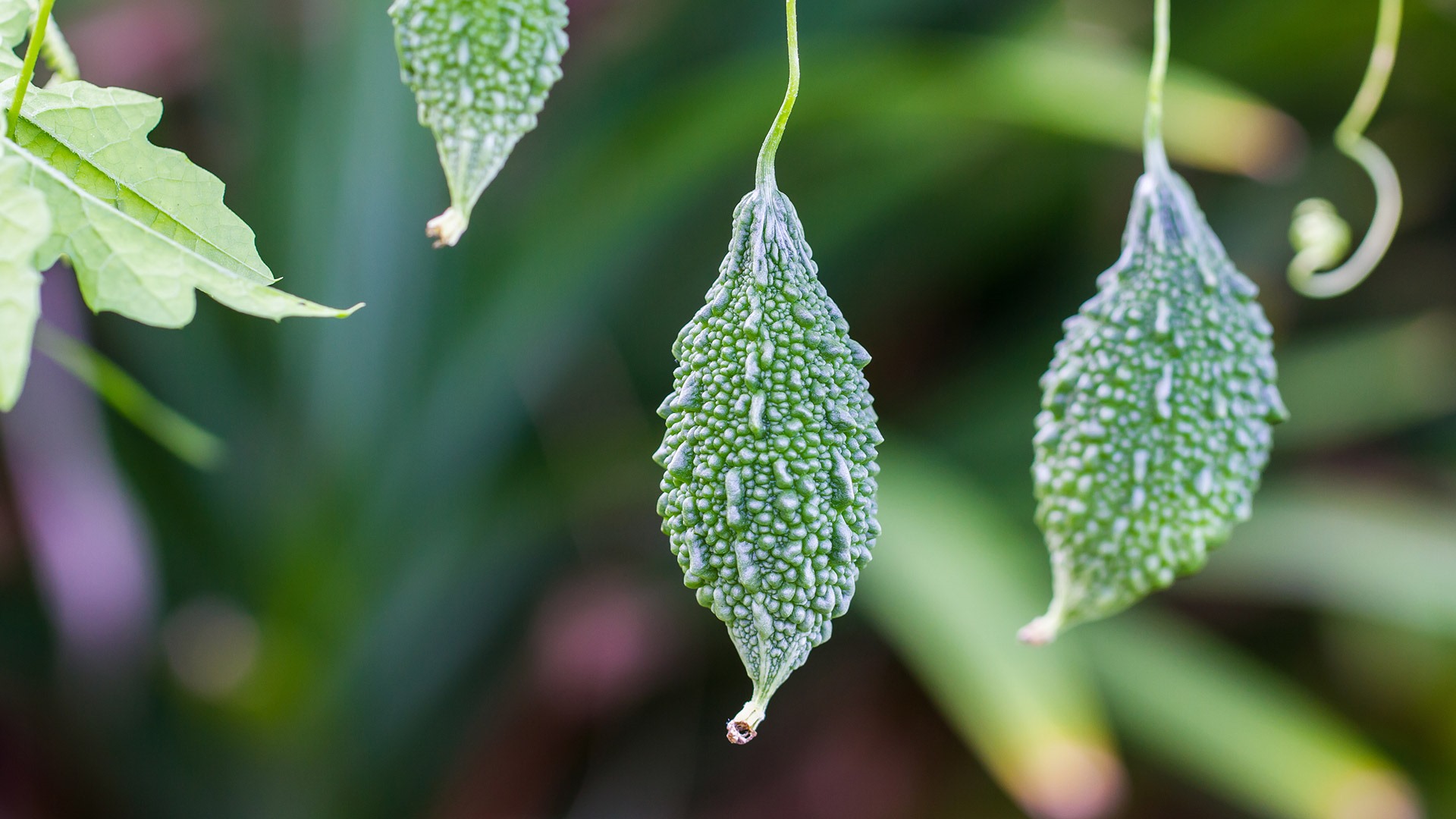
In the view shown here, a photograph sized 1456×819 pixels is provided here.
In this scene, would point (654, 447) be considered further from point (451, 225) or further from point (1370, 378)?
point (451, 225)

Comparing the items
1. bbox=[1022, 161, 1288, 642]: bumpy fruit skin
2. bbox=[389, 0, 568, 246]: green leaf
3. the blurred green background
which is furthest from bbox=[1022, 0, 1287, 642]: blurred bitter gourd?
the blurred green background

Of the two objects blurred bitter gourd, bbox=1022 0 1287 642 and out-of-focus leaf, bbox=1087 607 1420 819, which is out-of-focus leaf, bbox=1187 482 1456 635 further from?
blurred bitter gourd, bbox=1022 0 1287 642

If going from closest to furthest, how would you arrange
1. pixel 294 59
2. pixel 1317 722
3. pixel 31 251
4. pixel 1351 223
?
pixel 31 251
pixel 1317 722
pixel 294 59
pixel 1351 223

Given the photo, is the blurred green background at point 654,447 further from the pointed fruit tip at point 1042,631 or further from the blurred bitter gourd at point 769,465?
the blurred bitter gourd at point 769,465

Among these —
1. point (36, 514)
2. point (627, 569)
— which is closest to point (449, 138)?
point (36, 514)

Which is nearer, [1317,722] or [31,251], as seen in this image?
[31,251]

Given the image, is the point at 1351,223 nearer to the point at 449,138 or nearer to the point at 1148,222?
the point at 1148,222

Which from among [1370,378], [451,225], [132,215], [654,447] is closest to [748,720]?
[451,225]
